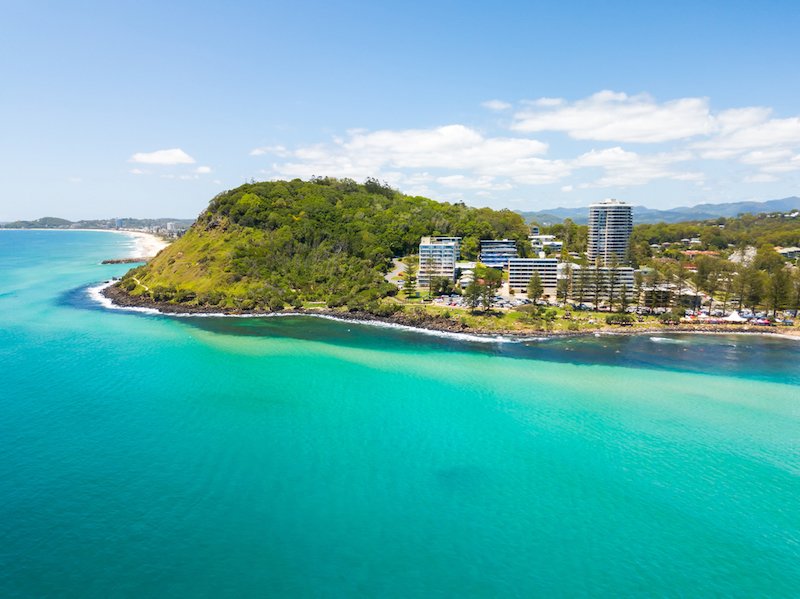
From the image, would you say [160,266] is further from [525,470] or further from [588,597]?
[588,597]

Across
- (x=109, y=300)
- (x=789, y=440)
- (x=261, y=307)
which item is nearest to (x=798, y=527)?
(x=789, y=440)

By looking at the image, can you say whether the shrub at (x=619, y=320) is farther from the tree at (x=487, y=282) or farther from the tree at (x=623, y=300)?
the tree at (x=487, y=282)

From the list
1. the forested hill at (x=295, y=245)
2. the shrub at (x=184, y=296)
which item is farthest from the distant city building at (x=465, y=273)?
the shrub at (x=184, y=296)

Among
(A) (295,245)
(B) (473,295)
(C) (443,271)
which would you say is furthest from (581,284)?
(A) (295,245)

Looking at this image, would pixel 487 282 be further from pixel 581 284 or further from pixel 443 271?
pixel 581 284

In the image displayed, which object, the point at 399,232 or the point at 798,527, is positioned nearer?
the point at 798,527

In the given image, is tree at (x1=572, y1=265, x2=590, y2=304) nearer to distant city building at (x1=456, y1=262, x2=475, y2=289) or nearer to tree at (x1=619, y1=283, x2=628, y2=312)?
tree at (x1=619, y1=283, x2=628, y2=312)
